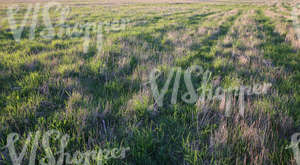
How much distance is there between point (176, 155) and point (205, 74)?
2.24 m

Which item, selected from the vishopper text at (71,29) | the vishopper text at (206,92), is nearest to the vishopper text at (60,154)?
the vishopper text at (206,92)

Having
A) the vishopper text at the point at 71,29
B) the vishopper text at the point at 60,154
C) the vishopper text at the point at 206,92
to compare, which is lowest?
the vishopper text at the point at 60,154

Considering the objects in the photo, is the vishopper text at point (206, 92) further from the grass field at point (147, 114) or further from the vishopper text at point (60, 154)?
the vishopper text at point (60, 154)

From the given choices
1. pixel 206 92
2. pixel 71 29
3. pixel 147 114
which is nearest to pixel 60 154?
pixel 147 114

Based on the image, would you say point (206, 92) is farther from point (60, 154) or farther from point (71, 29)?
point (71, 29)

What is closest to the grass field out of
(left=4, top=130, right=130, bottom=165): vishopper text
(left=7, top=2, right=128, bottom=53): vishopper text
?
(left=4, top=130, right=130, bottom=165): vishopper text

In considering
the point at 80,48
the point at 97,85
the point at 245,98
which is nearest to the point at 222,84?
the point at 245,98

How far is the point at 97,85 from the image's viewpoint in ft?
10.4

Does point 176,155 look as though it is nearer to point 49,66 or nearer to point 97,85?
point 97,85

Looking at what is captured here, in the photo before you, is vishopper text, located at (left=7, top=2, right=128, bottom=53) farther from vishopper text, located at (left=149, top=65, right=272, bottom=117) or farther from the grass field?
vishopper text, located at (left=149, top=65, right=272, bottom=117)

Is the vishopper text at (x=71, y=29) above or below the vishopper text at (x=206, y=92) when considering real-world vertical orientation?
above

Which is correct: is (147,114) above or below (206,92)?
below

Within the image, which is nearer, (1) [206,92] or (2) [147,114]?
(2) [147,114]

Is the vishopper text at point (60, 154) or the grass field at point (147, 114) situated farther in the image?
the grass field at point (147, 114)
